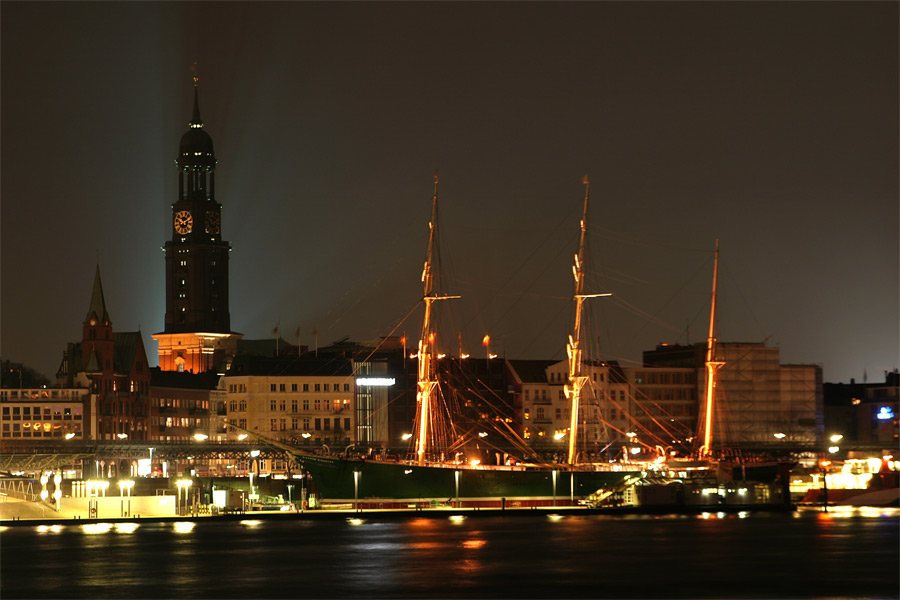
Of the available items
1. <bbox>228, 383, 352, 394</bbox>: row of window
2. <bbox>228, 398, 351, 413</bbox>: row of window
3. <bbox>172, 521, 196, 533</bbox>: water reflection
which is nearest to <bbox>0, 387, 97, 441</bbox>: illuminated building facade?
<bbox>228, 383, 352, 394</bbox>: row of window

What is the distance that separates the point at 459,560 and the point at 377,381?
4591 inches

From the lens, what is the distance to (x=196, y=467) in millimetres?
194500

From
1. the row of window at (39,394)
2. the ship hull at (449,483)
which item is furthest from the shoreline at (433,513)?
the row of window at (39,394)

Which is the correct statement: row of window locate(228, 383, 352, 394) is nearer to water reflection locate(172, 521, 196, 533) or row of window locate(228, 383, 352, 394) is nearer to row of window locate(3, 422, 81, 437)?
row of window locate(3, 422, 81, 437)

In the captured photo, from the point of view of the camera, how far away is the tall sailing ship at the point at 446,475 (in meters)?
125

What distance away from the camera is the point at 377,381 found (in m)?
192

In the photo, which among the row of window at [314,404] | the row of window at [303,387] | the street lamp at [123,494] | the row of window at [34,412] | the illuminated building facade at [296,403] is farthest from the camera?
the row of window at [34,412]

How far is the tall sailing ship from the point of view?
12519 centimetres

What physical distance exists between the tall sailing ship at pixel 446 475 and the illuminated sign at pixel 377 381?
193ft

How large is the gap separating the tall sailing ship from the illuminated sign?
58.8 metres

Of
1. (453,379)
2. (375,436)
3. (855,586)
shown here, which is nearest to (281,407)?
(375,436)

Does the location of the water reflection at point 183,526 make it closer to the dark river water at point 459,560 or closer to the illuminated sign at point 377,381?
the dark river water at point 459,560

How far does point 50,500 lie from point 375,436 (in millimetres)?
85567

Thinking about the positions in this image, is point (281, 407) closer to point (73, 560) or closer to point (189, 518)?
point (189, 518)
